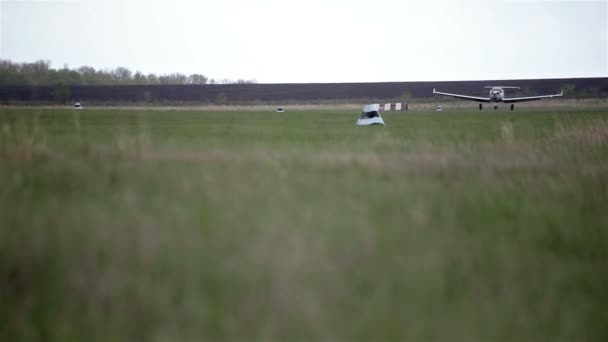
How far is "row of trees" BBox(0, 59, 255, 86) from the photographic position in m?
77.2

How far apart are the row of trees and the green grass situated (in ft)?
235

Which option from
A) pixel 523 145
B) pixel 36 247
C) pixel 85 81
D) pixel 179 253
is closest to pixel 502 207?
pixel 179 253

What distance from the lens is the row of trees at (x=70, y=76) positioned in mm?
77250

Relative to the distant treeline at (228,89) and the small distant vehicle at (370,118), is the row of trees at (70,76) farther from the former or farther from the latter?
the small distant vehicle at (370,118)

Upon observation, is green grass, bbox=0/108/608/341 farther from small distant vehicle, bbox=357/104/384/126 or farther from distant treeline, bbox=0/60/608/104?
distant treeline, bbox=0/60/608/104

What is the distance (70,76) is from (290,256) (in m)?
105

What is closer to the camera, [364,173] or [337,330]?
[337,330]

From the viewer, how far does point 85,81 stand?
99250mm

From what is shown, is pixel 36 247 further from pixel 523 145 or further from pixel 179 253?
pixel 523 145

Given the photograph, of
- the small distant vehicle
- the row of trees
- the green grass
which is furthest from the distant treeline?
the green grass

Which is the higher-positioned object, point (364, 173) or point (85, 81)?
point (85, 81)

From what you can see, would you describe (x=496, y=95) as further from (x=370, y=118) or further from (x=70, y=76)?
(x=70, y=76)

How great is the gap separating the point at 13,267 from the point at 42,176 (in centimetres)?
336

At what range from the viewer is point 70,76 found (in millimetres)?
96938
